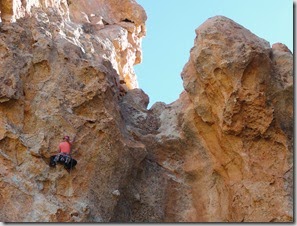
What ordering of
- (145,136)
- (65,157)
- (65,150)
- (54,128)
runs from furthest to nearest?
(145,136) → (54,128) → (65,150) → (65,157)

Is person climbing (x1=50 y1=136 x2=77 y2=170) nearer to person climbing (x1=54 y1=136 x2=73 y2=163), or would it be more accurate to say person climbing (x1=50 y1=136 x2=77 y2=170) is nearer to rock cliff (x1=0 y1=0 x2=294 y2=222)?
person climbing (x1=54 y1=136 x2=73 y2=163)

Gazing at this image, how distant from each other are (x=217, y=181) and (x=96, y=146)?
454 cm

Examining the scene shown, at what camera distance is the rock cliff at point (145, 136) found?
1509cm

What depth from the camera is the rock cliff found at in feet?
49.5

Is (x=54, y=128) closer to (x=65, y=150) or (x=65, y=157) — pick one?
(x=65, y=150)

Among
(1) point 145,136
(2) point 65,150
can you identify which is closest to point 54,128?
(2) point 65,150

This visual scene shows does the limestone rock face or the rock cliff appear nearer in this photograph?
the limestone rock face

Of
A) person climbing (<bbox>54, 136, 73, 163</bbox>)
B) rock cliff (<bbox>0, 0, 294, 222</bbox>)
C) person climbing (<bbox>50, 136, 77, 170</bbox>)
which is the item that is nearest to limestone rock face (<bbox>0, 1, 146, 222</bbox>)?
rock cliff (<bbox>0, 0, 294, 222</bbox>)

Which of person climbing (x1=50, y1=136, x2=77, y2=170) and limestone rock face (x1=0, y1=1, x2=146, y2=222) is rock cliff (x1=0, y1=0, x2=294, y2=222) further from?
person climbing (x1=50, y1=136, x2=77, y2=170)

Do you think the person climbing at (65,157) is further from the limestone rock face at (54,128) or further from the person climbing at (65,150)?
the limestone rock face at (54,128)

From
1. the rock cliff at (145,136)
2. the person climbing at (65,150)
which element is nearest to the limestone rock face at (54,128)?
the rock cliff at (145,136)

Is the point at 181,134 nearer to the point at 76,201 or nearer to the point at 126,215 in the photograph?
the point at 126,215

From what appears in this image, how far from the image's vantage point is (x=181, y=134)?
18.4 meters

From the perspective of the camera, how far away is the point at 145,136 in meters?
18.6
